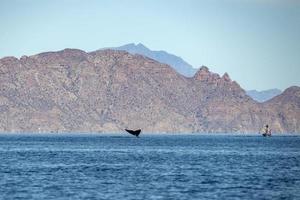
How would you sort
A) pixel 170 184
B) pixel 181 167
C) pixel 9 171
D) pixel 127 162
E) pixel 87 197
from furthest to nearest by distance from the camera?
pixel 127 162 < pixel 181 167 < pixel 9 171 < pixel 170 184 < pixel 87 197

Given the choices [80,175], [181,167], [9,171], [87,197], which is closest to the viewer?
[87,197]

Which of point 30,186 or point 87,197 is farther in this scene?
point 30,186

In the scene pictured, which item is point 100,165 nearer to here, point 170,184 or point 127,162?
point 127,162

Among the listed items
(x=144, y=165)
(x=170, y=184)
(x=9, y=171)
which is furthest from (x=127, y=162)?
(x=170, y=184)

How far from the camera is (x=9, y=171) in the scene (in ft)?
344

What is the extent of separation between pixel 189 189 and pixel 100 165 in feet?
127

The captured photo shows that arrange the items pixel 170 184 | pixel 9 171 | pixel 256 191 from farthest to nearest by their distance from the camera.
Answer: pixel 9 171, pixel 170 184, pixel 256 191

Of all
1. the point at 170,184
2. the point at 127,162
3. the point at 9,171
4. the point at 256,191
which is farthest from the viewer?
the point at 127,162

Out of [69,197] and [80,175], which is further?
[80,175]

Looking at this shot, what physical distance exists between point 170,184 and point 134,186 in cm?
422

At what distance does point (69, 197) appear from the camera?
73.1 meters

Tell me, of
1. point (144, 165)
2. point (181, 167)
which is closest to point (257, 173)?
point (181, 167)

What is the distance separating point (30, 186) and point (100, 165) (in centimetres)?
3489

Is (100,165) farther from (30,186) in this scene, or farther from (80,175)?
(30,186)
